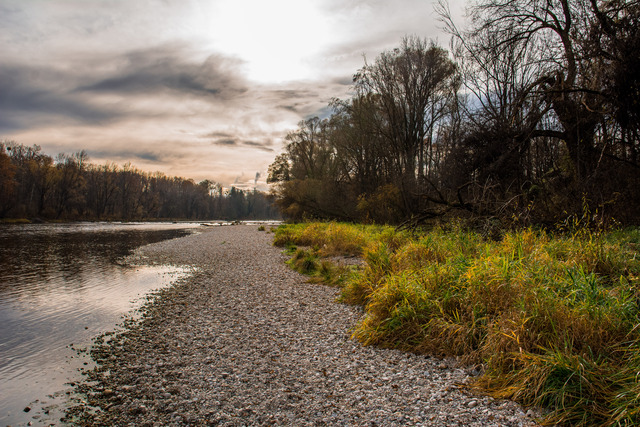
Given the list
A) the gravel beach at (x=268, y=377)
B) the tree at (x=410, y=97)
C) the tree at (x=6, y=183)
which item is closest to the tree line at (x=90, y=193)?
the tree at (x=6, y=183)

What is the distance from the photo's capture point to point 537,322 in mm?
3391

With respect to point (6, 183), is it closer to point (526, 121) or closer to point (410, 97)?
point (410, 97)

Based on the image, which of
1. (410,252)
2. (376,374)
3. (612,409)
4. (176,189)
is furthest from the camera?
(176,189)

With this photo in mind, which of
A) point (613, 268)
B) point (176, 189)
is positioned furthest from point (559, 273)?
point (176, 189)

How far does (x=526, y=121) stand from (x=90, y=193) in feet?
266

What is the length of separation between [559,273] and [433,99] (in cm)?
1874

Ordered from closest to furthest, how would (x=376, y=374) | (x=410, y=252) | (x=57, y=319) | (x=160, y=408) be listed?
(x=160, y=408) → (x=376, y=374) → (x=57, y=319) → (x=410, y=252)

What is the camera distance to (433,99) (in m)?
20.8

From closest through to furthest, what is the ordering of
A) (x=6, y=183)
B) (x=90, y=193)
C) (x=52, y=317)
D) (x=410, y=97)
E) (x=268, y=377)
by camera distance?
(x=268, y=377)
(x=52, y=317)
(x=410, y=97)
(x=6, y=183)
(x=90, y=193)

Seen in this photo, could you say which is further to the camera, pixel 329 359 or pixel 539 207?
pixel 539 207

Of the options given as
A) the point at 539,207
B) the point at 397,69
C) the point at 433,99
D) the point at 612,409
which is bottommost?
the point at 612,409

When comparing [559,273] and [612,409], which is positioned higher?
[559,273]

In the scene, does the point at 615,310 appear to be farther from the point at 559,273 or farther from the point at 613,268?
the point at 613,268

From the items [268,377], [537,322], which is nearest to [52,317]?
[268,377]
